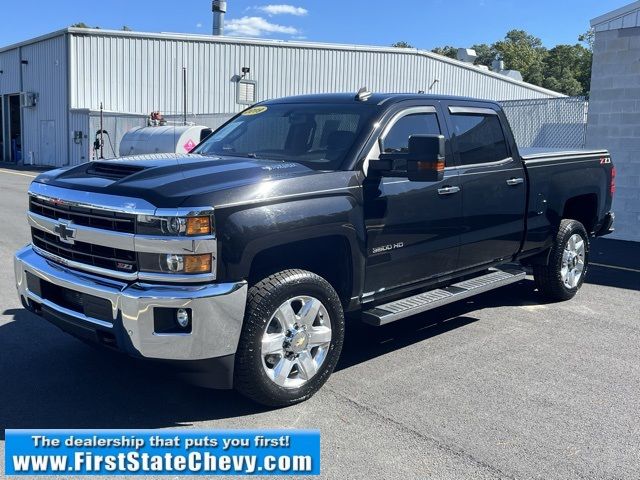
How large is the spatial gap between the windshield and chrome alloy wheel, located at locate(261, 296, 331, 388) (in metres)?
1.01

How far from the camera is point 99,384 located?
14.7ft

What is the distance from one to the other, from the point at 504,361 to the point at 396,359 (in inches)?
32.7

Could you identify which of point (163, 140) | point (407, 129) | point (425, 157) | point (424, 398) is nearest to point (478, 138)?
point (407, 129)

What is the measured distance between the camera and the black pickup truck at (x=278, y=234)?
12.2 feet

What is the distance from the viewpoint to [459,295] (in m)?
5.42

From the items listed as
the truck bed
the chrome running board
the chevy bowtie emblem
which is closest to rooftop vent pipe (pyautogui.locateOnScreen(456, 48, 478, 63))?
the truck bed

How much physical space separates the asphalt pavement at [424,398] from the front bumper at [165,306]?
505 millimetres

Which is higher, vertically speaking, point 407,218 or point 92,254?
point 407,218

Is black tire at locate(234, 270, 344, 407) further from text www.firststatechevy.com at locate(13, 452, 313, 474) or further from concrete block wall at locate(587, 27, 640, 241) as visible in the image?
concrete block wall at locate(587, 27, 640, 241)

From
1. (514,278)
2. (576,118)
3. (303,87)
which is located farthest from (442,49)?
(514,278)

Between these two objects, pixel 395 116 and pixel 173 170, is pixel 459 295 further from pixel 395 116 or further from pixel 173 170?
pixel 173 170

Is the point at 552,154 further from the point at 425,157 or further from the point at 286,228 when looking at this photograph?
the point at 286,228

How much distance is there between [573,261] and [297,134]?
141 inches

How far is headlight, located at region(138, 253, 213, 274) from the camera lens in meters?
3.70
